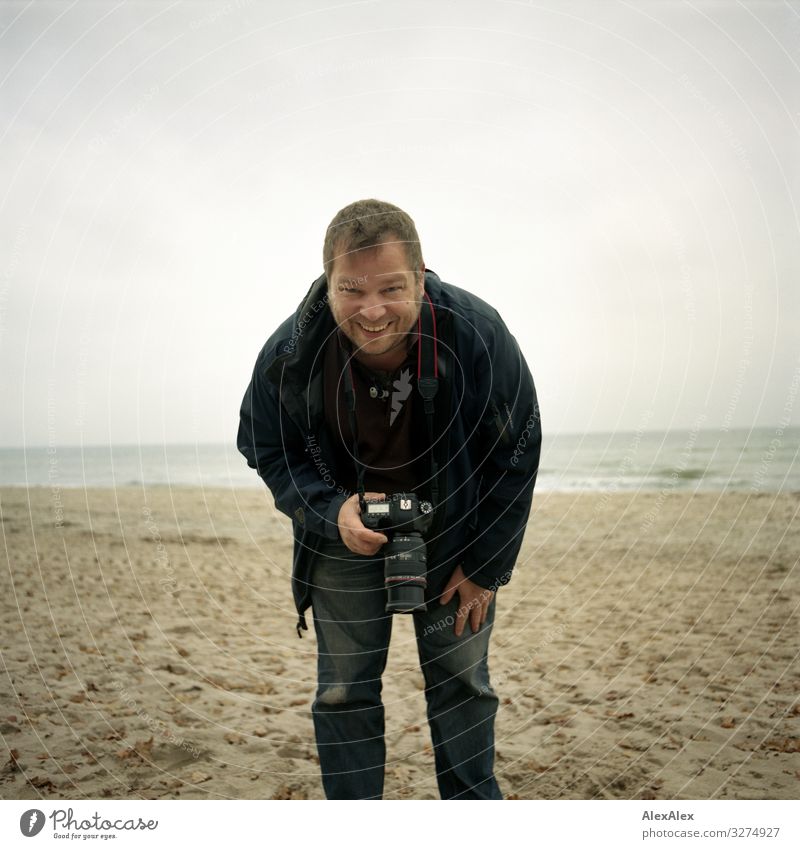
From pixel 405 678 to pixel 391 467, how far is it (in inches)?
76.8

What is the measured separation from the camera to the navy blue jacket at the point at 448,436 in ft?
6.31

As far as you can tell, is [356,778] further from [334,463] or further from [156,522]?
[156,522]

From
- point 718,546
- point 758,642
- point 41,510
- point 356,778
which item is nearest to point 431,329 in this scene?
point 356,778

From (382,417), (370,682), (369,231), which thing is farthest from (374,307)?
(370,682)

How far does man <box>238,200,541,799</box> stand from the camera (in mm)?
1906

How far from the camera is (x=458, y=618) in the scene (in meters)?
2.02

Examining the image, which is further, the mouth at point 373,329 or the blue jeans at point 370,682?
the blue jeans at point 370,682

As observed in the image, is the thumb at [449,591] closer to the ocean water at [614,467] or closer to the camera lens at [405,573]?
the camera lens at [405,573]

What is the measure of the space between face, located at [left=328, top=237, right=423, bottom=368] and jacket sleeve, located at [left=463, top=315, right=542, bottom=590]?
22 centimetres

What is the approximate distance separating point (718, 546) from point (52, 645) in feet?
19.0

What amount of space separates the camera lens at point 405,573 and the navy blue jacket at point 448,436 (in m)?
0.15

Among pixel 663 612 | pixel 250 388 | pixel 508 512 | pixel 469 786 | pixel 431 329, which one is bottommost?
pixel 663 612

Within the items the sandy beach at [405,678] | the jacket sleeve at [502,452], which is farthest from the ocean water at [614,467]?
the jacket sleeve at [502,452]

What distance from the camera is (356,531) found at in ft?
6.12
